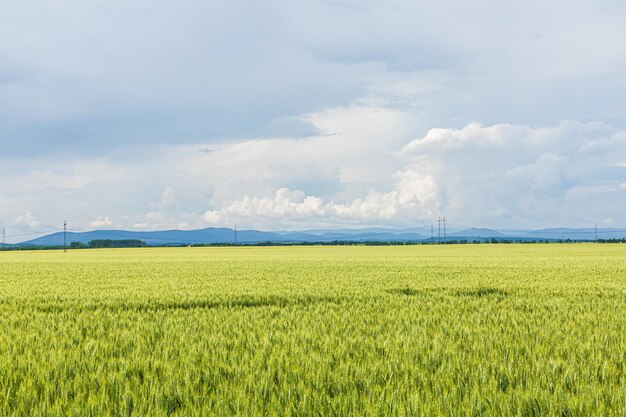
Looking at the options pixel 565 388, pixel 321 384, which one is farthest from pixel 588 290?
pixel 321 384

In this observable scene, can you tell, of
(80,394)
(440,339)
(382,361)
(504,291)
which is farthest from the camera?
(504,291)

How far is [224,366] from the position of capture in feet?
21.3

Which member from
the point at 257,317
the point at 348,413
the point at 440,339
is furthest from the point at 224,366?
the point at 257,317

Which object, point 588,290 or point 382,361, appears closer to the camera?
Answer: point 382,361

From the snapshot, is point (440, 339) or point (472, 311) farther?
point (472, 311)

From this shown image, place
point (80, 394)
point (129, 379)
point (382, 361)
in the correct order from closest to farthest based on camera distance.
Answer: point (80, 394), point (129, 379), point (382, 361)

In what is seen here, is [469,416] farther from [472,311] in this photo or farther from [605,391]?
[472,311]

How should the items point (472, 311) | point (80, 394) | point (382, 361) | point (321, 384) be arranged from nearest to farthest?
point (80, 394)
point (321, 384)
point (382, 361)
point (472, 311)

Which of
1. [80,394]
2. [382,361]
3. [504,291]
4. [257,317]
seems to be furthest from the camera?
[504,291]

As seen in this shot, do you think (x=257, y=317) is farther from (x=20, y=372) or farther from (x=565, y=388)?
(x=565, y=388)

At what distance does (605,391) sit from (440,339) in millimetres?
3285

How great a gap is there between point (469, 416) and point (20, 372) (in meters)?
5.23

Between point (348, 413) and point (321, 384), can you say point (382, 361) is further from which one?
point (348, 413)

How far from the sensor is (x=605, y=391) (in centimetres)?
544
